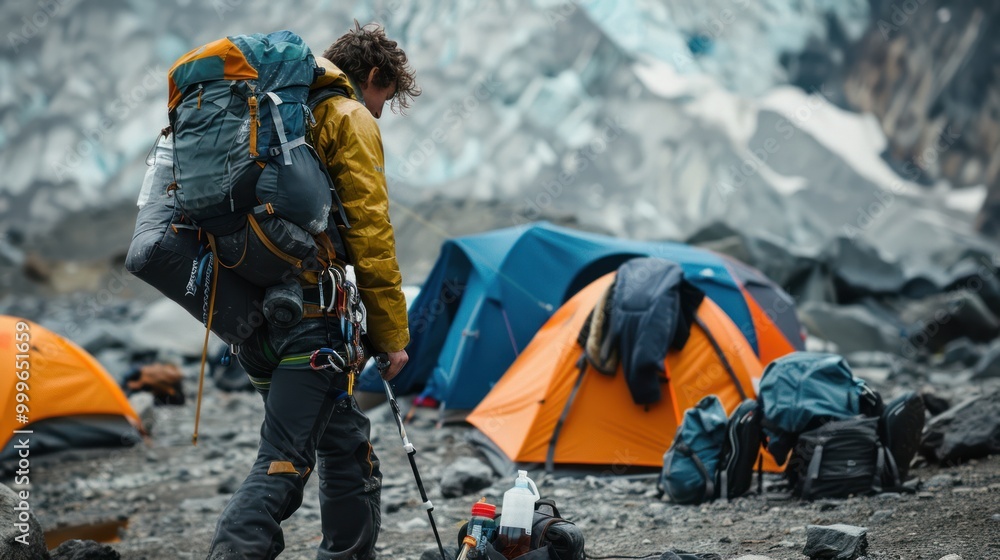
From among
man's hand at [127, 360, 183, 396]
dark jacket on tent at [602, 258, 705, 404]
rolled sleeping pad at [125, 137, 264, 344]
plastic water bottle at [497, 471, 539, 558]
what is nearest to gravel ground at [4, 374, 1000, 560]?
dark jacket on tent at [602, 258, 705, 404]

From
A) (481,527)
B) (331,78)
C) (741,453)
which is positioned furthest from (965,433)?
(331,78)

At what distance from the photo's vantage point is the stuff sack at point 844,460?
4.84m

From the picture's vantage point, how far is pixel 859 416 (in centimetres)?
498

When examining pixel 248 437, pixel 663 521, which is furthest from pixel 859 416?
pixel 248 437

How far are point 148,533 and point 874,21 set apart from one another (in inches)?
1677

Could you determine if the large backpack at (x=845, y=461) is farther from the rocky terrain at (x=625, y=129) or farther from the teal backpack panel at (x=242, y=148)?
the rocky terrain at (x=625, y=129)

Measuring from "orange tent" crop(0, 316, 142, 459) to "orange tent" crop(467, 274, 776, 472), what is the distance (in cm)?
348

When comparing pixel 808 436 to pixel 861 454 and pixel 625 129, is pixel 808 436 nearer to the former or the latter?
pixel 861 454

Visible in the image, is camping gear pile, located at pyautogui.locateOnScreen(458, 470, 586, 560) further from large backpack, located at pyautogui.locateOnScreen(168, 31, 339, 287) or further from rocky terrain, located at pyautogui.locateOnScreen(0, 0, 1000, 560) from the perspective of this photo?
rocky terrain, located at pyautogui.locateOnScreen(0, 0, 1000, 560)

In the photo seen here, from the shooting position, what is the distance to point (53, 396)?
7.41 meters

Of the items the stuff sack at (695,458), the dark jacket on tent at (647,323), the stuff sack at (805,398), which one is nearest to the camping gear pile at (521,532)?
the stuff sack at (695,458)

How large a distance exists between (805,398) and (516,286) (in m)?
3.57

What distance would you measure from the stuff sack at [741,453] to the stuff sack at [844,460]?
0.32 meters

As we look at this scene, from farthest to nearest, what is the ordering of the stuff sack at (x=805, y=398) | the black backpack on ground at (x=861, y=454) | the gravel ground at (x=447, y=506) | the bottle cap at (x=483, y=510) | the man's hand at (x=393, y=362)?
the stuff sack at (x=805, y=398), the black backpack on ground at (x=861, y=454), the gravel ground at (x=447, y=506), the man's hand at (x=393, y=362), the bottle cap at (x=483, y=510)
